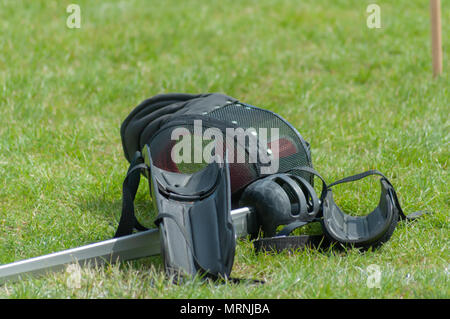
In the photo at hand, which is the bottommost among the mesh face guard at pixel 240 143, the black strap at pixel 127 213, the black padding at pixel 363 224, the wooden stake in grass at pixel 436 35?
the black padding at pixel 363 224

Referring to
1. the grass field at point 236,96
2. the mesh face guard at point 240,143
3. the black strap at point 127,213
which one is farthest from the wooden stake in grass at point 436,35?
the black strap at point 127,213

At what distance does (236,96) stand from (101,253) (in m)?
2.64

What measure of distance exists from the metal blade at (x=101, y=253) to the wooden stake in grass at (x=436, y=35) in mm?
2845

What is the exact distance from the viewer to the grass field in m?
2.74

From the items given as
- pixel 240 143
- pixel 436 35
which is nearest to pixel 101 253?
pixel 240 143

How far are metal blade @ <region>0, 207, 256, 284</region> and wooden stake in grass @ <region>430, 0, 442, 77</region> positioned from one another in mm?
2845

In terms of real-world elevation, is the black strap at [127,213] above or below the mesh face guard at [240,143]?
below

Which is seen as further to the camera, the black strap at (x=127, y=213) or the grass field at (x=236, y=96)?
the black strap at (x=127, y=213)

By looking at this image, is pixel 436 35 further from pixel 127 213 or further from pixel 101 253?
pixel 101 253

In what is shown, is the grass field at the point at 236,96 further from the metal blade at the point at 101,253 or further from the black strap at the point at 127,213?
the black strap at the point at 127,213

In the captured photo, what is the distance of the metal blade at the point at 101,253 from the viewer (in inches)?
104

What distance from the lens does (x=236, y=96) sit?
5.18m

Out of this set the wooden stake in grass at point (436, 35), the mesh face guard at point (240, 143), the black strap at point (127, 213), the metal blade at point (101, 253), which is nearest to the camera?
the metal blade at point (101, 253)

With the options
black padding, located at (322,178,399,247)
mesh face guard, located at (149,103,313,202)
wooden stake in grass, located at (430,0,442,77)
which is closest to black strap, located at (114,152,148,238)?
mesh face guard, located at (149,103,313,202)
